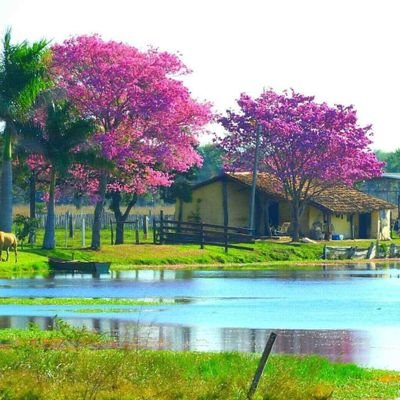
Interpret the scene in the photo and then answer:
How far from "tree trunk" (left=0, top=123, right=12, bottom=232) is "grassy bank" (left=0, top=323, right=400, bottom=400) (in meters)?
40.8

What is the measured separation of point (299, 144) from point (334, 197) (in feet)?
22.4

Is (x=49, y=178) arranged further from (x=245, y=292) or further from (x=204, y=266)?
(x=245, y=292)

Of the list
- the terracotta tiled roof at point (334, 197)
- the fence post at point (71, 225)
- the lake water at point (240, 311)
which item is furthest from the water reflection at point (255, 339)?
the terracotta tiled roof at point (334, 197)

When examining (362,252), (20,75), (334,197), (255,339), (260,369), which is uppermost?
(20,75)

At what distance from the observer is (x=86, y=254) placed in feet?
230

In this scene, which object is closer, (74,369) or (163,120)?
(74,369)

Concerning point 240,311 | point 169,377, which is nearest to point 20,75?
point 240,311

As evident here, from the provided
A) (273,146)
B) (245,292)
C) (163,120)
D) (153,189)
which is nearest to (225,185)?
(273,146)

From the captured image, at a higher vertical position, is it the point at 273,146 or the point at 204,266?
the point at 273,146

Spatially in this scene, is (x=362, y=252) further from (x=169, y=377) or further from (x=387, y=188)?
(x=169, y=377)

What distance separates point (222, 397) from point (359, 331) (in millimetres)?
16126

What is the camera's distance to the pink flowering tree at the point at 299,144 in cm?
9050

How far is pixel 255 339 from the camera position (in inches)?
1302

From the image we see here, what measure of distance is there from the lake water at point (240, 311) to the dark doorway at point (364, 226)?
30.9 meters
